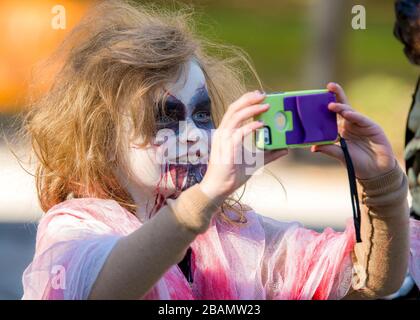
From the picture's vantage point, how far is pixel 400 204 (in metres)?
2.04

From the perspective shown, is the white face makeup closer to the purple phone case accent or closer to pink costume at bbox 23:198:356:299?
pink costume at bbox 23:198:356:299

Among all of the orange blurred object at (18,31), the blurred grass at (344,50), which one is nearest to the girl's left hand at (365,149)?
the orange blurred object at (18,31)

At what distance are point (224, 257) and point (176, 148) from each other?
304 mm

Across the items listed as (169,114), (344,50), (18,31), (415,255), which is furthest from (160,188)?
(344,50)

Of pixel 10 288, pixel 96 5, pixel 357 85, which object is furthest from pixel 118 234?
pixel 357 85

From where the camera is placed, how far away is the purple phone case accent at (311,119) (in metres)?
1.87

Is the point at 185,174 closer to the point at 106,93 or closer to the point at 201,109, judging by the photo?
the point at 201,109

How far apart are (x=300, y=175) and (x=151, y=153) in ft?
18.2

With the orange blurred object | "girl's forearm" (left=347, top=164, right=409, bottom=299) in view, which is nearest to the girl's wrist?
"girl's forearm" (left=347, top=164, right=409, bottom=299)

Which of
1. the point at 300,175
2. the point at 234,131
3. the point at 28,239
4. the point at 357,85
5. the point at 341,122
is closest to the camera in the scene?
the point at 234,131

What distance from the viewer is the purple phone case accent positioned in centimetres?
187

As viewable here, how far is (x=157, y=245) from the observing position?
179 centimetres

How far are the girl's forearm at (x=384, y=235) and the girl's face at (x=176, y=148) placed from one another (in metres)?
0.38

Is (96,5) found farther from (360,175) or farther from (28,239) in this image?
(28,239)
